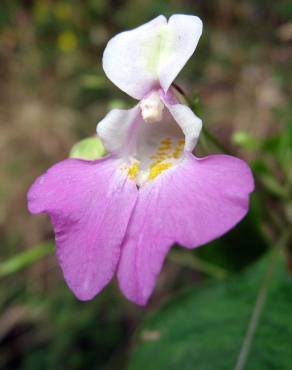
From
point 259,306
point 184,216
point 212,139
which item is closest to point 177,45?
point 212,139

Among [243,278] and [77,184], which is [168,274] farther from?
[77,184]

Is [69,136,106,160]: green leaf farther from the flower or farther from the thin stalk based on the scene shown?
the thin stalk

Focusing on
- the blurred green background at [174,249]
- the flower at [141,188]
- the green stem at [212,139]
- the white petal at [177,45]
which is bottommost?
the blurred green background at [174,249]

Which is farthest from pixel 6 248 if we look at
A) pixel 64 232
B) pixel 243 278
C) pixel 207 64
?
pixel 64 232

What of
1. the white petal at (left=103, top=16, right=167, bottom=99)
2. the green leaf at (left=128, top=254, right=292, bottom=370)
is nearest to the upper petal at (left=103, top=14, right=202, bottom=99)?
the white petal at (left=103, top=16, right=167, bottom=99)

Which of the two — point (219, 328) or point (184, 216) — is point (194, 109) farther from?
point (219, 328)

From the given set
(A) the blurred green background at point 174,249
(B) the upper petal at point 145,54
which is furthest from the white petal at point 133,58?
(A) the blurred green background at point 174,249

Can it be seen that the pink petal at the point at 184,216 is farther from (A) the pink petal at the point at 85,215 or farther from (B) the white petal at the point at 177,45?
(B) the white petal at the point at 177,45
